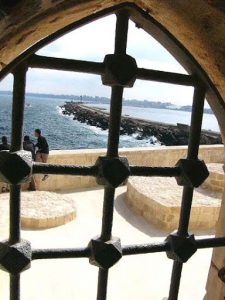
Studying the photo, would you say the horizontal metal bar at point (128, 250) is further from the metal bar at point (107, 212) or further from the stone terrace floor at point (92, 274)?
the stone terrace floor at point (92, 274)

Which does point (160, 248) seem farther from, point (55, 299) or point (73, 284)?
point (73, 284)

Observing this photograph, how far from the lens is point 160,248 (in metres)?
1.24

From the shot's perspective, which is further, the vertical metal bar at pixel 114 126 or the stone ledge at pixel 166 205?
the stone ledge at pixel 166 205

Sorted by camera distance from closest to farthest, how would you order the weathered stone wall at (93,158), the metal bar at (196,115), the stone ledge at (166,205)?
the metal bar at (196,115), the stone ledge at (166,205), the weathered stone wall at (93,158)

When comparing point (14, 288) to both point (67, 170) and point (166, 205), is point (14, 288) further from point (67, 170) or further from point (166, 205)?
point (166, 205)

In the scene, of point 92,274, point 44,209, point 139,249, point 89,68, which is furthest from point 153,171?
point 44,209

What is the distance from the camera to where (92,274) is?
426cm

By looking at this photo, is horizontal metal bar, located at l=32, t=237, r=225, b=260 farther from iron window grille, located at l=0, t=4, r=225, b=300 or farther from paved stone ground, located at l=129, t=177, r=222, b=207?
paved stone ground, located at l=129, t=177, r=222, b=207

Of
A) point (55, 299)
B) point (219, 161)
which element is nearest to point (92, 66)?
point (55, 299)

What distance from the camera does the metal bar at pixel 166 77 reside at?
113 cm

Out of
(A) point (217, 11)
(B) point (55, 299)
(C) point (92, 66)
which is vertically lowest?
(B) point (55, 299)

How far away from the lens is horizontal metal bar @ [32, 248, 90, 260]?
110cm

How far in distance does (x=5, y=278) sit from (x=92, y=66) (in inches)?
132

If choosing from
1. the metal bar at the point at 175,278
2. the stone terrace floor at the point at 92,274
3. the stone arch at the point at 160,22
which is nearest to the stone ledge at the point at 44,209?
the stone terrace floor at the point at 92,274
